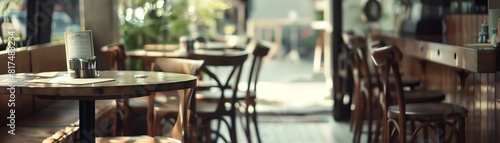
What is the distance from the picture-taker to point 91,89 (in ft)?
11.3

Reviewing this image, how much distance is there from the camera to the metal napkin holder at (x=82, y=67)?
390 cm

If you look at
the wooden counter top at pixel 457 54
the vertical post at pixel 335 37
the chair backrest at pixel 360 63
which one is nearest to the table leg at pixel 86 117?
the wooden counter top at pixel 457 54

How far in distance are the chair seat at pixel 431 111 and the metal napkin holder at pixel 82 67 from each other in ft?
5.82

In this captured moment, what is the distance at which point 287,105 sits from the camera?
9391mm

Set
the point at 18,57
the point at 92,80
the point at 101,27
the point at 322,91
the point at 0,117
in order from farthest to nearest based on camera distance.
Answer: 1. the point at 322,91
2. the point at 101,27
3. the point at 18,57
4. the point at 0,117
5. the point at 92,80

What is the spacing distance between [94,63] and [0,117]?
865 mm

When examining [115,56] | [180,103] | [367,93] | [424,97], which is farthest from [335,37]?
[180,103]

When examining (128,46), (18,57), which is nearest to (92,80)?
(18,57)

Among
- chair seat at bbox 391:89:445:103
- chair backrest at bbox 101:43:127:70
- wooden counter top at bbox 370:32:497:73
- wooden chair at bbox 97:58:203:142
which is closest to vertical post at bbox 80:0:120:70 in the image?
chair backrest at bbox 101:43:127:70

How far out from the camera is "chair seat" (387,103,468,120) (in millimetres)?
4582

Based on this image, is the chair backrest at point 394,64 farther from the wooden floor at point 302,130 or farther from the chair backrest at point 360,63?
the wooden floor at point 302,130

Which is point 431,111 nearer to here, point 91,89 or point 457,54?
point 457,54

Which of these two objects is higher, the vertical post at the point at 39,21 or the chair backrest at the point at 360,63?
the vertical post at the point at 39,21

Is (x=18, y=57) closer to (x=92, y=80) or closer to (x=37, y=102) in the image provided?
(x=37, y=102)
